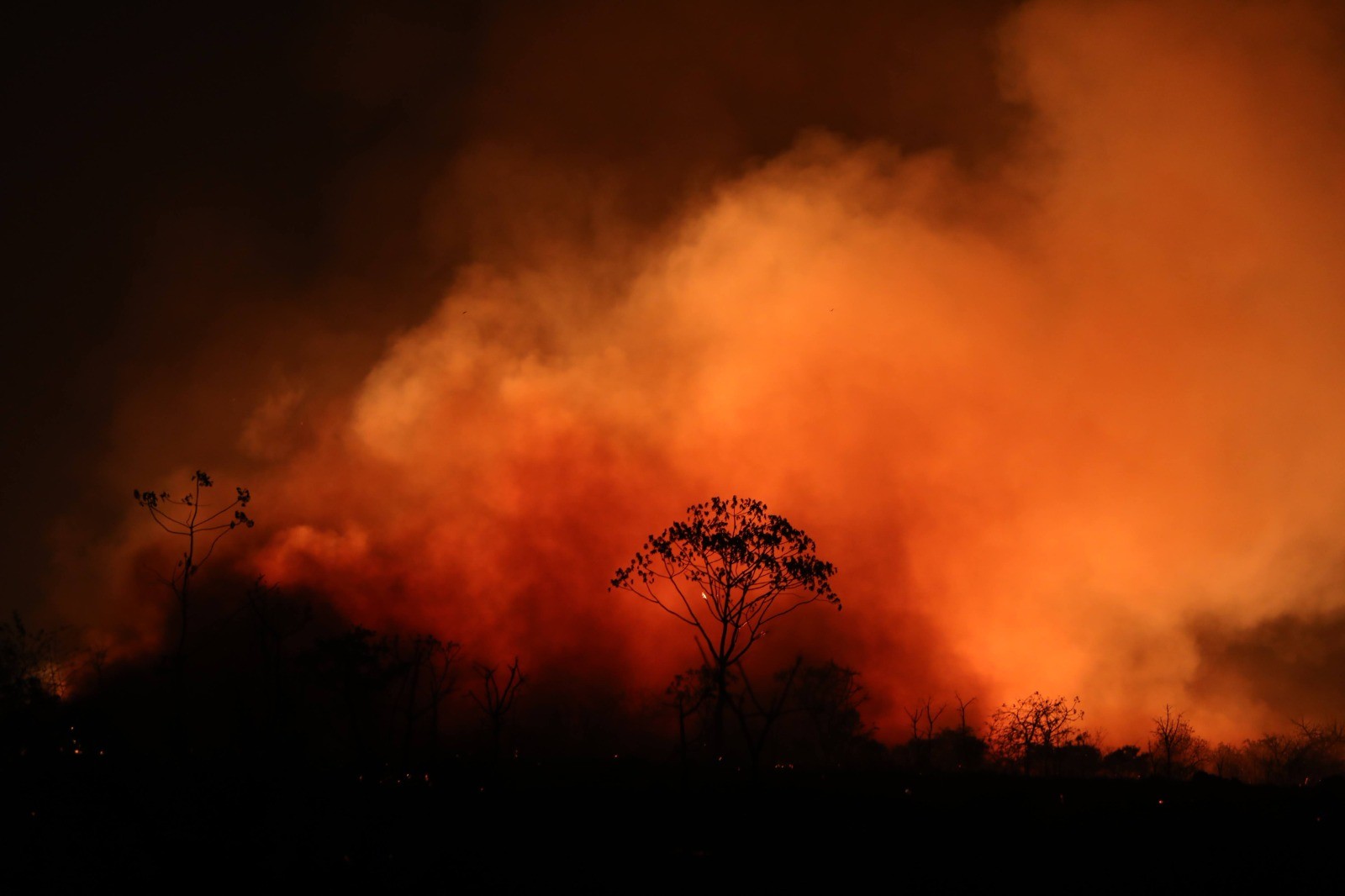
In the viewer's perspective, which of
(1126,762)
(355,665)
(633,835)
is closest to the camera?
(633,835)

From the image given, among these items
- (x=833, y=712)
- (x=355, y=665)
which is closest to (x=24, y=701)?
(x=355, y=665)

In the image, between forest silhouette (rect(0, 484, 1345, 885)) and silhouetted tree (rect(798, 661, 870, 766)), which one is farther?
silhouetted tree (rect(798, 661, 870, 766))

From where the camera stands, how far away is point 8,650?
62.9 m

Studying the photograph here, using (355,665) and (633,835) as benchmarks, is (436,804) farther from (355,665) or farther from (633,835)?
(355,665)

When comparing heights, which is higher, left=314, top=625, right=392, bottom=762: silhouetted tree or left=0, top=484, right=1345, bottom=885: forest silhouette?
left=314, top=625, right=392, bottom=762: silhouetted tree

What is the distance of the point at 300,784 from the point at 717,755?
19526 mm

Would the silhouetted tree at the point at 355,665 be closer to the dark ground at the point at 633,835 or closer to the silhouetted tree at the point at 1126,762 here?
the dark ground at the point at 633,835

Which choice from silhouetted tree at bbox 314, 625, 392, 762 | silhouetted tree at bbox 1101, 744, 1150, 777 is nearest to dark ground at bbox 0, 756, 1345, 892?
silhouetted tree at bbox 314, 625, 392, 762

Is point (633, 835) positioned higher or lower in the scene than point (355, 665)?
lower

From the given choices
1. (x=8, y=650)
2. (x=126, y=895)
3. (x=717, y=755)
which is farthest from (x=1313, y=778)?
(x=8, y=650)

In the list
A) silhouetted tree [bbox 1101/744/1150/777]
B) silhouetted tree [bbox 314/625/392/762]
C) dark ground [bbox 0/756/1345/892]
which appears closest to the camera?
dark ground [bbox 0/756/1345/892]

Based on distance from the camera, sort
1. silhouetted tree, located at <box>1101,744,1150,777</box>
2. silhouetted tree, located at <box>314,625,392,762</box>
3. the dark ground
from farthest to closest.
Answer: silhouetted tree, located at <box>1101,744,1150,777</box> < silhouetted tree, located at <box>314,625,392,762</box> < the dark ground

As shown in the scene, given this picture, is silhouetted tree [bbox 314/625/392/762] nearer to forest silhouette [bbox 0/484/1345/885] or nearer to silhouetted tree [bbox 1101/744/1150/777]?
forest silhouette [bbox 0/484/1345/885]

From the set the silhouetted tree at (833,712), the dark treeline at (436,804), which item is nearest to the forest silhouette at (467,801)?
the dark treeline at (436,804)
